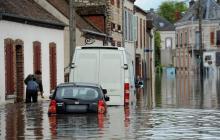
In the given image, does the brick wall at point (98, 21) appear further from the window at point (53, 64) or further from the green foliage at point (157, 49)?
the green foliage at point (157, 49)

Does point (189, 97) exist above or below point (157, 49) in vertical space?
below

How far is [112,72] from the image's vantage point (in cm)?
3017

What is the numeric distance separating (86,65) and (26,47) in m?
9.34

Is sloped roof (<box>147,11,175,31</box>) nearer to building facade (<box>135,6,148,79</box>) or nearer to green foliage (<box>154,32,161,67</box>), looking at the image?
green foliage (<box>154,32,161,67</box>)

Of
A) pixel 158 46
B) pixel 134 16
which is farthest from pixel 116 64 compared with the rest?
pixel 158 46

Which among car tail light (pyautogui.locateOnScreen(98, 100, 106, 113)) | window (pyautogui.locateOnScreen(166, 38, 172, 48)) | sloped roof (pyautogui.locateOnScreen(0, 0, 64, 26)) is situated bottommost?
car tail light (pyautogui.locateOnScreen(98, 100, 106, 113))

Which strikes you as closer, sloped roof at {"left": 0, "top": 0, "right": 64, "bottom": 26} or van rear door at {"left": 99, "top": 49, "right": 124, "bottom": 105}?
van rear door at {"left": 99, "top": 49, "right": 124, "bottom": 105}

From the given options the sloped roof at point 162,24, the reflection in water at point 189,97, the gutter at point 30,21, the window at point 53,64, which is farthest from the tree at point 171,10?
the gutter at point 30,21

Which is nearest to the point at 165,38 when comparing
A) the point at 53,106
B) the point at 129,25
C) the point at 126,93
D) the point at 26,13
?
the point at 129,25

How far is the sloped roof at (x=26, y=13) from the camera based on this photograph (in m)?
35.6

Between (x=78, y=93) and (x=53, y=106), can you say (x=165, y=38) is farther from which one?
(x=53, y=106)

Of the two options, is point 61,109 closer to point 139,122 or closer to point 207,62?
point 139,122

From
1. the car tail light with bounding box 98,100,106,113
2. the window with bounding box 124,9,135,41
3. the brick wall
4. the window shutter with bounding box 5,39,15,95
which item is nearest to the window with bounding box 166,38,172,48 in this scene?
the window with bounding box 124,9,135,41

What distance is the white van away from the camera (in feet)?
98.2
